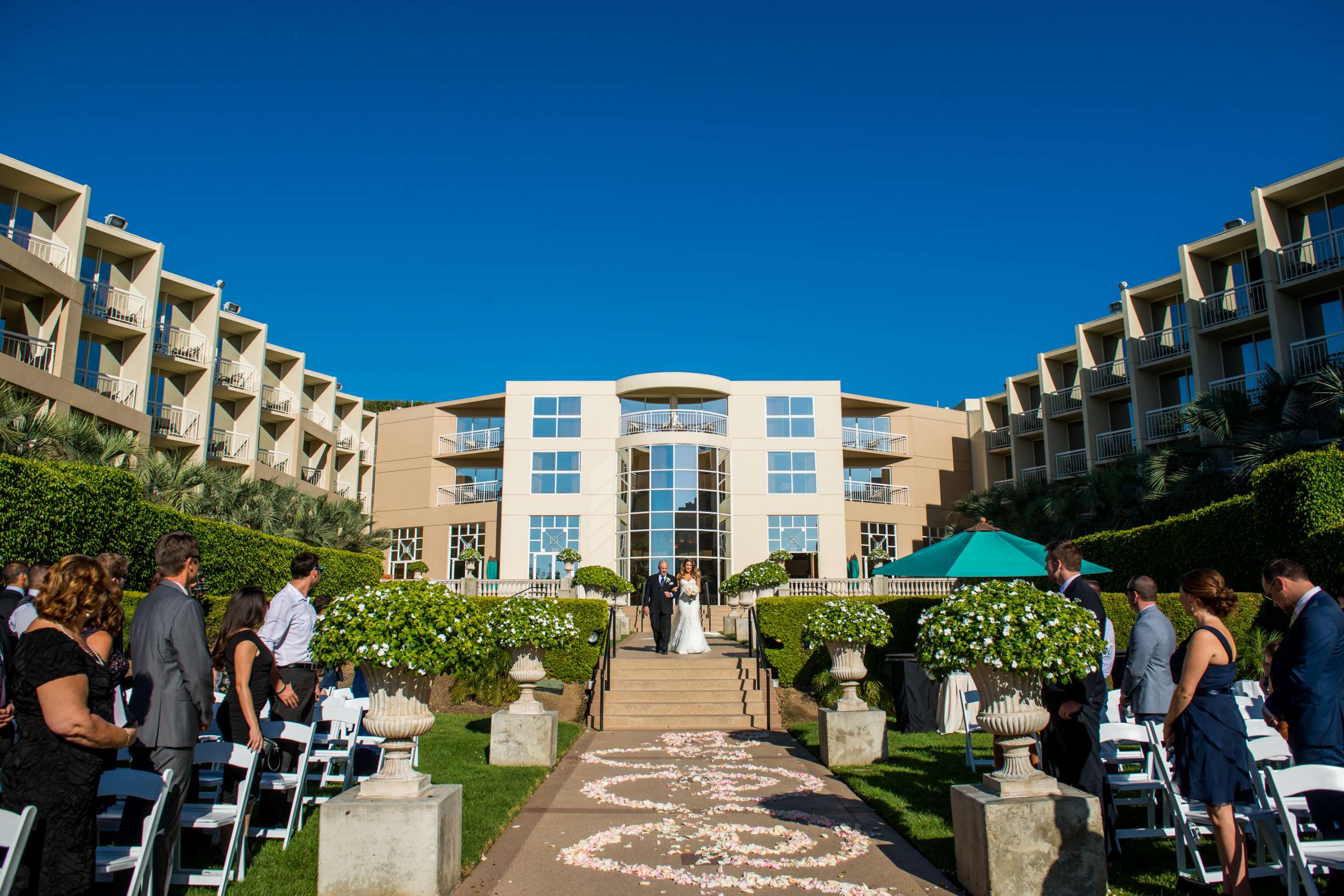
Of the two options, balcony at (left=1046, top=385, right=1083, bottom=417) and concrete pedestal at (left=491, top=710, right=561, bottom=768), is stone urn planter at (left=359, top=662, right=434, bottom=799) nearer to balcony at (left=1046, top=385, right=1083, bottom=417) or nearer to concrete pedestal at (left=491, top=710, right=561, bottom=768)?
concrete pedestal at (left=491, top=710, right=561, bottom=768)

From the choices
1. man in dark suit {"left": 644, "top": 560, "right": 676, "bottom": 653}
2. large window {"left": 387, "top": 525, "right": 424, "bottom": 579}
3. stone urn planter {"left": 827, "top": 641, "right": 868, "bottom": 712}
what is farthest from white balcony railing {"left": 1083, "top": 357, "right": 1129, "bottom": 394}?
large window {"left": 387, "top": 525, "right": 424, "bottom": 579}

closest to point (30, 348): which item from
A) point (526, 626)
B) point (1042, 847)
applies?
point (526, 626)

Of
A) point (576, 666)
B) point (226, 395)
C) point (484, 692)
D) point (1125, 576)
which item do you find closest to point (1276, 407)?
point (1125, 576)

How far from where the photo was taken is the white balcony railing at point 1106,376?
3162 cm

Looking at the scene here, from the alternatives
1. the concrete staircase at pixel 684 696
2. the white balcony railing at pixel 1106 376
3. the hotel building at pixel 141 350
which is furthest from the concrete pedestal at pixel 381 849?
the white balcony railing at pixel 1106 376

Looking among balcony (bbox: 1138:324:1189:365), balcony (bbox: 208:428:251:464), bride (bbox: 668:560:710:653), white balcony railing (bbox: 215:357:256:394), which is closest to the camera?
bride (bbox: 668:560:710:653)

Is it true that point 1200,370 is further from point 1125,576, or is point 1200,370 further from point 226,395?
point 226,395

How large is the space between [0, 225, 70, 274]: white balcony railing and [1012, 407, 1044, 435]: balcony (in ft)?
111

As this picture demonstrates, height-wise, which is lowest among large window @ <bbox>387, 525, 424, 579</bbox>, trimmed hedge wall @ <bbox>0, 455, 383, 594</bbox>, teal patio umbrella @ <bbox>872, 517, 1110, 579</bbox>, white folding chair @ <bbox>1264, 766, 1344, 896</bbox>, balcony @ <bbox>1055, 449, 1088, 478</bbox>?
white folding chair @ <bbox>1264, 766, 1344, 896</bbox>

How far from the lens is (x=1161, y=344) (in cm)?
2980

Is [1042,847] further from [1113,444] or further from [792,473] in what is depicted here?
[792,473]

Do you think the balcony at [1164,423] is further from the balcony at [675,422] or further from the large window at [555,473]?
the large window at [555,473]

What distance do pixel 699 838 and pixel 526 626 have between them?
4096mm

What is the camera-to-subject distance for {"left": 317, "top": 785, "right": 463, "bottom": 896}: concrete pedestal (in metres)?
4.79
